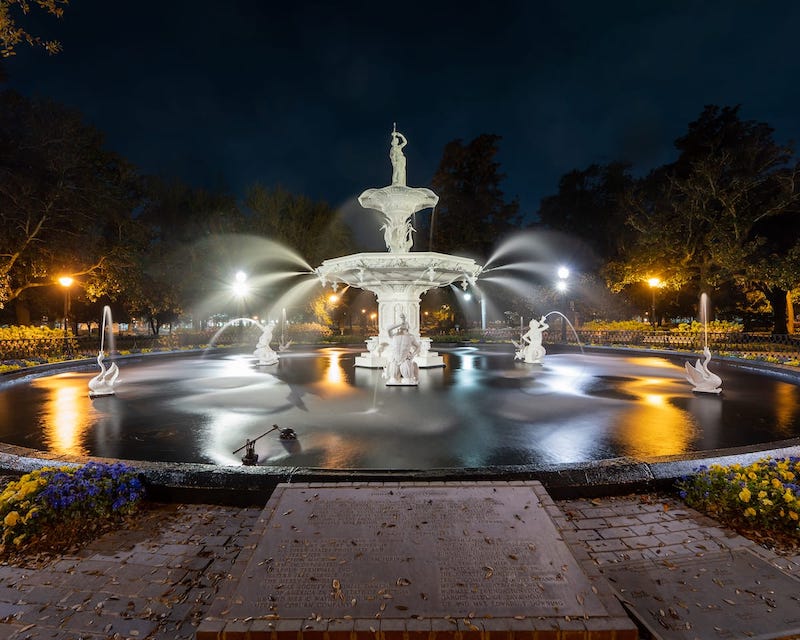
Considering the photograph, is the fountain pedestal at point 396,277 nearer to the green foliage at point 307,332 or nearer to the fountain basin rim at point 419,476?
the fountain basin rim at point 419,476

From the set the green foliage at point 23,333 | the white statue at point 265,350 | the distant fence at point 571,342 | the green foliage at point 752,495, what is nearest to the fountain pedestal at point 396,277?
the white statue at point 265,350

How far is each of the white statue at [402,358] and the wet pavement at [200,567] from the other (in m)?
6.72

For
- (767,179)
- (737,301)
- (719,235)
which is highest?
(767,179)

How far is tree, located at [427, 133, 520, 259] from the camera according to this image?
39406 mm

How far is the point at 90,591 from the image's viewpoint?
10.3 ft

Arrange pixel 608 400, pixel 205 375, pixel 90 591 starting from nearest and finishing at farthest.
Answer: pixel 90 591 → pixel 608 400 → pixel 205 375

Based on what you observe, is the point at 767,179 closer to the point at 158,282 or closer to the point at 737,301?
the point at 737,301

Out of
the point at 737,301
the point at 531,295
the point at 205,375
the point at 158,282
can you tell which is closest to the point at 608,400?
the point at 205,375

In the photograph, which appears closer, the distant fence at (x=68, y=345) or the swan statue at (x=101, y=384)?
the swan statue at (x=101, y=384)

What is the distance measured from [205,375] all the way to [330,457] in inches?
386

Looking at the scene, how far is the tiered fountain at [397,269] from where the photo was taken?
13.6m

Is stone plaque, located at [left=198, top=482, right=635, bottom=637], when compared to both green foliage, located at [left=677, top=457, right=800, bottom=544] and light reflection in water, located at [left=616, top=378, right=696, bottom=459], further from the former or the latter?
light reflection in water, located at [left=616, top=378, right=696, bottom=459]

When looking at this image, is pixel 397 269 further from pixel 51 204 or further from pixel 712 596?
pixel 51 204

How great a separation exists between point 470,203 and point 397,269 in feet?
95.1
